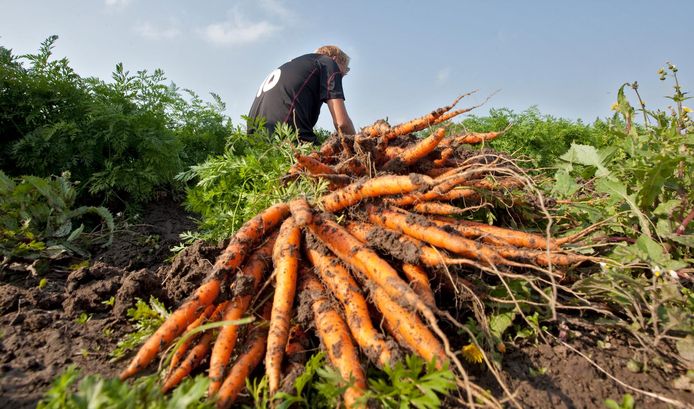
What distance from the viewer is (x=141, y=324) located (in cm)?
218

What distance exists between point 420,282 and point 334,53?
5208 millimetres

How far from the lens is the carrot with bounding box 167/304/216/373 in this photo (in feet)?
6.12

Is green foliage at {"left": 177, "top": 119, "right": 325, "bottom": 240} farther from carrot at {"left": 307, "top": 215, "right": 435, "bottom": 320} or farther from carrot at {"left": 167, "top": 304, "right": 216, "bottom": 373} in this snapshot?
carrot at {"left": 167, "top": 304, "right": 216, "bottom": 373}

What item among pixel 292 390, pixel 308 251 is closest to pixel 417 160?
pixel 308 251

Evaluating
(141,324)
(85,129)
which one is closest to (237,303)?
(141,324)

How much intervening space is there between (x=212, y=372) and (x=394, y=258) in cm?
116

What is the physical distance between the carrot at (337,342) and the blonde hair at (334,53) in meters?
4.91

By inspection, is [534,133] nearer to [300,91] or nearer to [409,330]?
[300,91]

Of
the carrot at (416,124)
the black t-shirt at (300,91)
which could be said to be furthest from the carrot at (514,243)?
the black t-shirt at (300,91)

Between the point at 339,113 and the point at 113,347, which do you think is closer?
the point at 113,347

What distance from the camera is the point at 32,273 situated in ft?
9.91

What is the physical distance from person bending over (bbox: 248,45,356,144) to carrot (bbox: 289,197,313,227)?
9.86ft

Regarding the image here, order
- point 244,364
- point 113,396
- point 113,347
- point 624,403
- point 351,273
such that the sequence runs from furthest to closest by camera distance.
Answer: point 351,273 < point 113,347 < point 244,364 < point 624,403 < point 113,396

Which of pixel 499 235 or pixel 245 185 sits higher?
pixel 245 185
